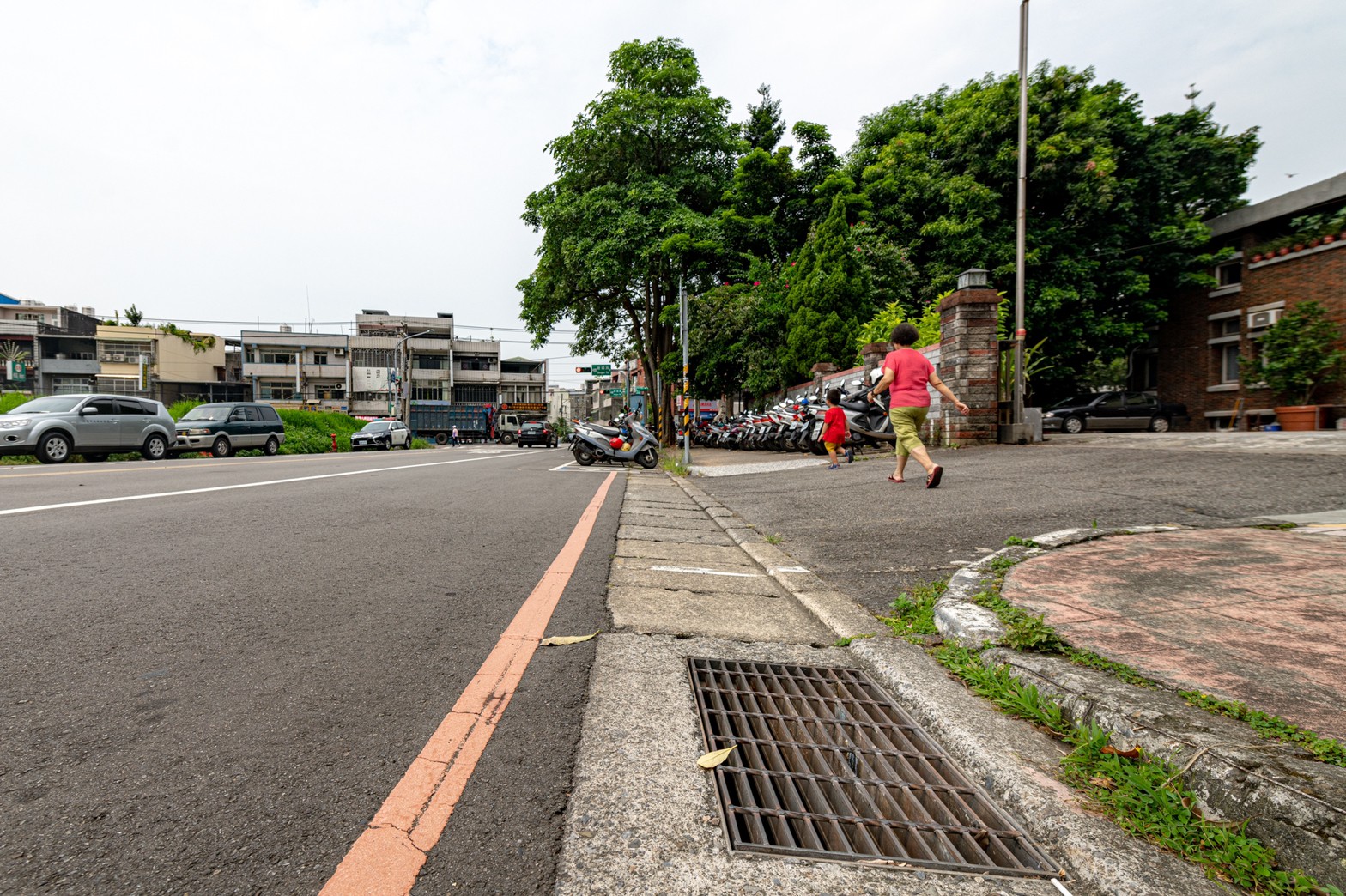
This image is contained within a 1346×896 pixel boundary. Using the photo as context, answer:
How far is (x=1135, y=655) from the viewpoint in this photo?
2662mm

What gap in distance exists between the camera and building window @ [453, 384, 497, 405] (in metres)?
64.2

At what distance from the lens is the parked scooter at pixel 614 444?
16.8m

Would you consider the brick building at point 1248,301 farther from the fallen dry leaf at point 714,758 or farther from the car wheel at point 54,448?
the car wheel at point 54,448

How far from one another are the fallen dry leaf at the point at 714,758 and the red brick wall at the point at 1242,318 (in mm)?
21106

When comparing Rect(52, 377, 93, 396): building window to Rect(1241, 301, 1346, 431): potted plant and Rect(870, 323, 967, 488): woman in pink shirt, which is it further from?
Rect(1241, 301, 1346, 431): potted plant

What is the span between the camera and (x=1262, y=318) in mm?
19906

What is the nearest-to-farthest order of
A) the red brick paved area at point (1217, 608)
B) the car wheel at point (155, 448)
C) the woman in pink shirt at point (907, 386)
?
the red brick paved area at point (1217, 608), the woman in pink shirt at point (907, 386), the car wheel at point (155, 448)

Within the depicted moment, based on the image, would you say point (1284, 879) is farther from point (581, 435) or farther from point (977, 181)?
point (977, 181)

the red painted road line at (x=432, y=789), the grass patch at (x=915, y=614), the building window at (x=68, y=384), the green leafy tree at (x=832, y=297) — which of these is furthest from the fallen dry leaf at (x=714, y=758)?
the building window at (x=68, y=384)

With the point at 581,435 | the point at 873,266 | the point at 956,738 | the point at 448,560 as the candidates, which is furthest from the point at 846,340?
the point at 956,738

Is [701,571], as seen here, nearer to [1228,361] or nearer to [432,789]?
[432,789]

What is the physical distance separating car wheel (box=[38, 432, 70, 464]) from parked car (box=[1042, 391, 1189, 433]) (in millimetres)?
28059

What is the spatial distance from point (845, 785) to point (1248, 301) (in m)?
26.0

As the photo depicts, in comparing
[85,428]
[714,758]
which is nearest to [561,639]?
[714,758]
